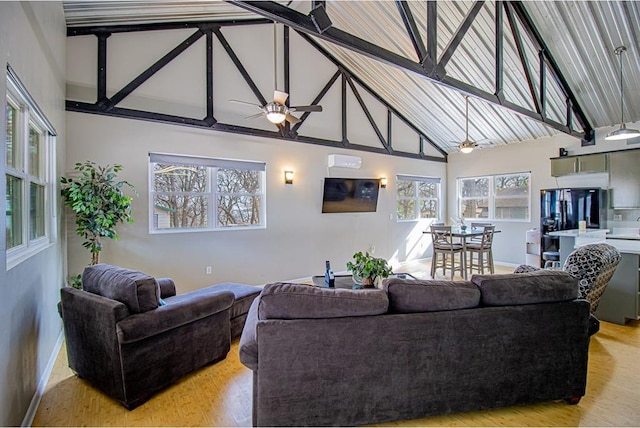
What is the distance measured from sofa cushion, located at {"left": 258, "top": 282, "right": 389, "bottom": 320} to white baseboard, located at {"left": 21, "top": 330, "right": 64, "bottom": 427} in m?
1.64

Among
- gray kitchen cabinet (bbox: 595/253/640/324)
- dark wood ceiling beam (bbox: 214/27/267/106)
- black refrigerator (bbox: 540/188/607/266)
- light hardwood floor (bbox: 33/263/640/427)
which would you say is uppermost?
dark wood ceiling beam (bbox: 214/27/267/106)

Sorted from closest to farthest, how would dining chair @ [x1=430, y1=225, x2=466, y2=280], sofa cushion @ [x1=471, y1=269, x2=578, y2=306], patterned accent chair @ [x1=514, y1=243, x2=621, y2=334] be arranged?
1. sofa cushion @ [x1=471, y1=269, x2=578, y2=306]
2. patterned accent chair @ [x1=514, y1=243, x2=621, y2=334]
3. dining chair @ [x1=430, y1=225, x2=466, y2=280]

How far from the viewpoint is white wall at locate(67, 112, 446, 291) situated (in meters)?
3.92

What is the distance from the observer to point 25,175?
2.29 meters

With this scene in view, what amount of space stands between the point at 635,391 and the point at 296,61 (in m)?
5.74

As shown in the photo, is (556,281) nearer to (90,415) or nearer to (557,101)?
(90,415)

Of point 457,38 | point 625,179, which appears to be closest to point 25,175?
point 457,38

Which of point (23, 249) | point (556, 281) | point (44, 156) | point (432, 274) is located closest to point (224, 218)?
point (44, 156)

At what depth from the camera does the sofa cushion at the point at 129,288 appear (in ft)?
7.04

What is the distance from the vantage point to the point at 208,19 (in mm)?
4453

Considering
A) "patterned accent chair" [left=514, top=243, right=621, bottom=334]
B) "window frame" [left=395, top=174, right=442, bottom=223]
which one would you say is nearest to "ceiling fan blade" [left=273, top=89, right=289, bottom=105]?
"patterned accent chair" [left=514, top=243, right=621, bottom=334]

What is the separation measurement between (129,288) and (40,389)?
3.49 feet

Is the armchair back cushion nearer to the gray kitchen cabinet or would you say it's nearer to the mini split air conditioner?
the gray kitchen cabinet

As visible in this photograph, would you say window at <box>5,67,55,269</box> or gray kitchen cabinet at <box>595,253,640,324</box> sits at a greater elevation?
window at <box>5,67,55,269</box>
